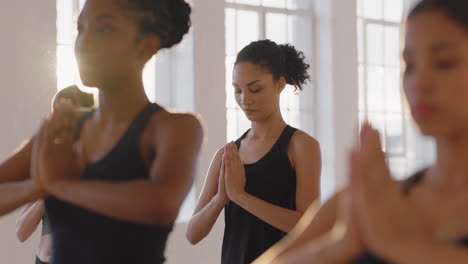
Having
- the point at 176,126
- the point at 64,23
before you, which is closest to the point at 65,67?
the point at 64,23

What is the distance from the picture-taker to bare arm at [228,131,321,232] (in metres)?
3.04

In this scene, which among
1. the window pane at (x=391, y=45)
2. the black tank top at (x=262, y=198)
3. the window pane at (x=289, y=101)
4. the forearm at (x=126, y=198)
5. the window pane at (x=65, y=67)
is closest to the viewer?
the forearm at (x=126, y=198)

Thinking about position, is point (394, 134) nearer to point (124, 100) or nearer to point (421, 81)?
point (124, 100)

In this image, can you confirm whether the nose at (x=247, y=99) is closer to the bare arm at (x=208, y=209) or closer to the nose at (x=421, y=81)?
the bare arm at (x=208, y=209)

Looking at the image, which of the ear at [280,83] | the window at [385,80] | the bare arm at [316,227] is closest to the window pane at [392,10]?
the window at [385,80]

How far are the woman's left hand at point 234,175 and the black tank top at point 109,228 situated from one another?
140 centimetres

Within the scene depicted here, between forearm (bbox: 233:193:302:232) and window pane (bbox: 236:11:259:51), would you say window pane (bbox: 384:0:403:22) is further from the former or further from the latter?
forearm (bbox: 233:193:302:232)

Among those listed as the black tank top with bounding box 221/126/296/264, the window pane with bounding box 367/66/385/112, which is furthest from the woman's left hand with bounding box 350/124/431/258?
the window pane with bounding box 367/66/385/112

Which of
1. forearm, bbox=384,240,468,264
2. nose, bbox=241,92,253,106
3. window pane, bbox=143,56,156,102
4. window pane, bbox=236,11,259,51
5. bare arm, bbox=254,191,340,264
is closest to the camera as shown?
forearm, bbox=384,240,468,264

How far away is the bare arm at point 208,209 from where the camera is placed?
10.2 feet

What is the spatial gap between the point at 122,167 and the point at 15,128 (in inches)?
196

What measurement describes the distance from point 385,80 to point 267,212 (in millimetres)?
7735

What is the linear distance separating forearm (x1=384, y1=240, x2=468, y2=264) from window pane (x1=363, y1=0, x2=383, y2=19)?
9.31m

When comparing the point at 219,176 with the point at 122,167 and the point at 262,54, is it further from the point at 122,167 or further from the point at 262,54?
the point at 122,167
